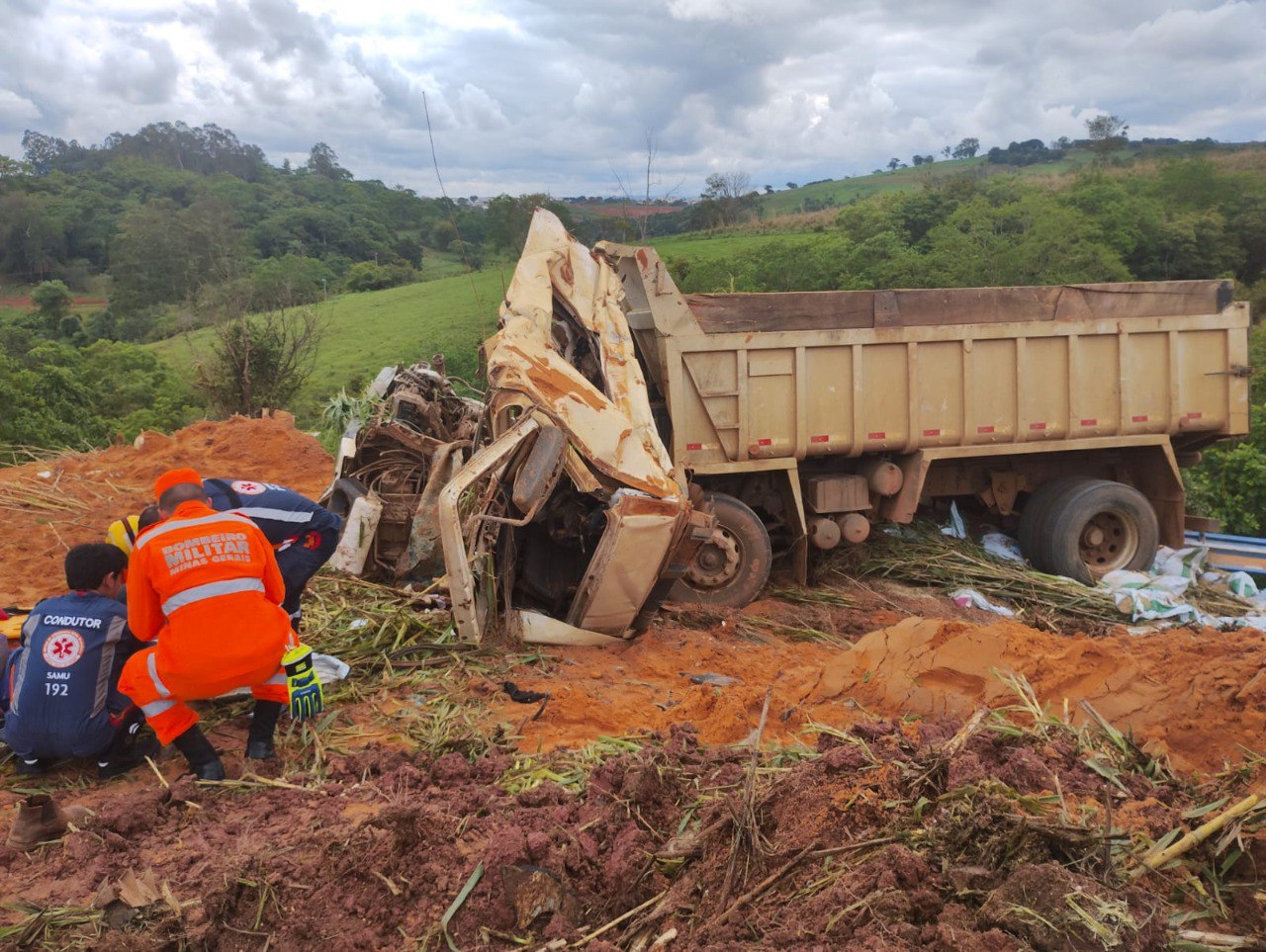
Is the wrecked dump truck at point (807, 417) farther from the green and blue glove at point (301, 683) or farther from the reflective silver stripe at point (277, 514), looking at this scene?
the green and blue glove at point (301, 683)

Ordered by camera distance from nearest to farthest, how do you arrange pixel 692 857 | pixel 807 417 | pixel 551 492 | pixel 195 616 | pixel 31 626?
pixel 692 857
pixel 195 616
pixel 31 626
pixel 551 492
pixel 807 417

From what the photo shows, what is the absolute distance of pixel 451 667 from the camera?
5.05 m

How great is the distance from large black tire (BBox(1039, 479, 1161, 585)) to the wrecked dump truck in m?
0.02

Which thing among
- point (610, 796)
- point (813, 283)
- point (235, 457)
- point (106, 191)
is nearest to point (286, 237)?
point (106, 191)

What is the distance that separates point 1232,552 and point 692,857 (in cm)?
774

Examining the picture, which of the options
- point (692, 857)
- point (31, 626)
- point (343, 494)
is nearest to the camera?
point (692, 857)

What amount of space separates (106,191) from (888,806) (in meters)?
67.8

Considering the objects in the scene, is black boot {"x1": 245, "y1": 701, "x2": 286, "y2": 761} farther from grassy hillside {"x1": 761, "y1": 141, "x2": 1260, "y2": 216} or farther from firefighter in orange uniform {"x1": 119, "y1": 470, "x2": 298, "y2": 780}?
grassy hillside {"x1": 761, "y1": 141, "x2": 1260, "y2": 216}

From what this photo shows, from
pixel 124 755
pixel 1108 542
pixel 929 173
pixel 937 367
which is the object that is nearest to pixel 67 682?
pixel 124 755

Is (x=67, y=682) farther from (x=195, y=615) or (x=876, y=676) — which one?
(x=876, y=676)

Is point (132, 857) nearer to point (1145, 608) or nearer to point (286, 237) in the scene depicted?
point (1145, 608)

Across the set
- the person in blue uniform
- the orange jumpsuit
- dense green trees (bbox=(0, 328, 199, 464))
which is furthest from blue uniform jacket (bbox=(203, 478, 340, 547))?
dense green trees (bbox=(0, 328, 199, 464))

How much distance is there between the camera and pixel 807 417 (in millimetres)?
7285

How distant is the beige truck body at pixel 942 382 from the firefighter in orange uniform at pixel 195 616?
12.3 feet
